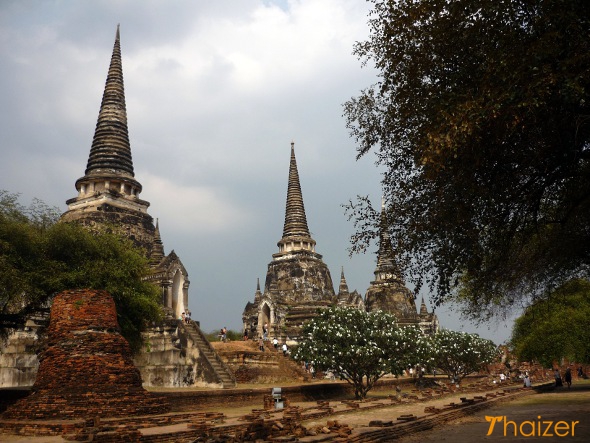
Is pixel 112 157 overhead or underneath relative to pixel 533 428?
overhead

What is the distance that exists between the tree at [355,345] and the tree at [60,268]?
7507 mm

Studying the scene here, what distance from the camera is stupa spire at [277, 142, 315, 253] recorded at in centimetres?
4684

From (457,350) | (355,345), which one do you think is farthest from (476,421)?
(457,350)

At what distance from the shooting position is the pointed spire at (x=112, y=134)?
111ft

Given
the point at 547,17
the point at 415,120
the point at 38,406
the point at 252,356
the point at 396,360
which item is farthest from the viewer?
the point at 252,356

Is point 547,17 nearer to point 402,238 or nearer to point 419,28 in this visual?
point 419,28

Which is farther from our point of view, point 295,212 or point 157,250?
point 295,212

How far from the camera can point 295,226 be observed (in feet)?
155

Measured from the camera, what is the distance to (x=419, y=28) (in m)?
9.42

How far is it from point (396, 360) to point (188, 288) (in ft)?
40.9

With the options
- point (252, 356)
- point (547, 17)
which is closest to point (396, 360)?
point (252, 356)

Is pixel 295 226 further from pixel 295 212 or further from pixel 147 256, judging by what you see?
pixel 147 256

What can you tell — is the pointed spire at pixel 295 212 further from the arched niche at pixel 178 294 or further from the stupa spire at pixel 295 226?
the arched niche at pixel 178 294

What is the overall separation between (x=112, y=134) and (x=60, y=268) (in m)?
19.8
